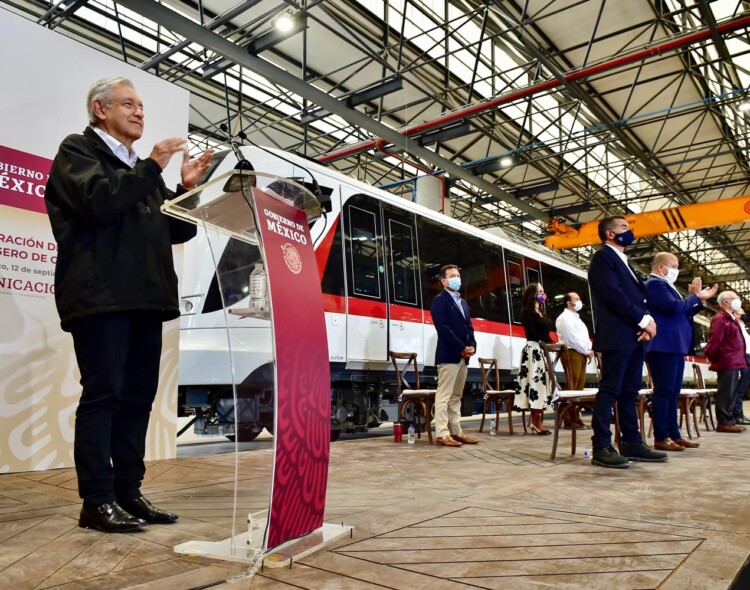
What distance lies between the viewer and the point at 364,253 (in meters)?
6.11

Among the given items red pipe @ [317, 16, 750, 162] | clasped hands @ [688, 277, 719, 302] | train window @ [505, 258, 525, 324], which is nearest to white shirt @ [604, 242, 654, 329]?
clasped hands @ [688, 277, 719, 302]

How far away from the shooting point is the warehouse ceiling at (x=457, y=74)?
28.9 ft

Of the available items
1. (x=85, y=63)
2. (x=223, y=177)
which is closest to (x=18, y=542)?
(x=223, y=177)

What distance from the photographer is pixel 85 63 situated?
4105mm

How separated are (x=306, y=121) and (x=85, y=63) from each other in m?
7.19

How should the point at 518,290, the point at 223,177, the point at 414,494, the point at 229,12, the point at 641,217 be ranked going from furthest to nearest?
the point at 641,217, the point at 518,290, the point at 229,12, the point at 414,494, the point at 223,177

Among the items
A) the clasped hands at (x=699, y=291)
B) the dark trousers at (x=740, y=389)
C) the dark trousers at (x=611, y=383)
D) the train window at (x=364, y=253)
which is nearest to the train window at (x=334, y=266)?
the train window at (x=364, y=253)

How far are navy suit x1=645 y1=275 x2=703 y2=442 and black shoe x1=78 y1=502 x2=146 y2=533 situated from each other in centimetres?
389

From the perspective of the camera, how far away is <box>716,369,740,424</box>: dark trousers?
6.79 metres

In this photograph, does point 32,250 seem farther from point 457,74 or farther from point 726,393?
point 457,74

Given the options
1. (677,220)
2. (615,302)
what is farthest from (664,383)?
(677,220)

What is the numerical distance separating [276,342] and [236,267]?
373 mm

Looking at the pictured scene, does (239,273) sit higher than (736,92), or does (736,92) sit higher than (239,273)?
(736,92)

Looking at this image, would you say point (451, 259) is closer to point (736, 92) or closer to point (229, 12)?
point (229, 12)
